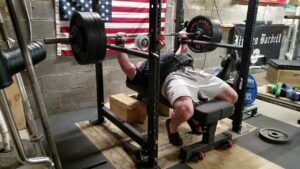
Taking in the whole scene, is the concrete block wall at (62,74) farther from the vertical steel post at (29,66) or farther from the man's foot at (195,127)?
the vertical steel post at (29,66)

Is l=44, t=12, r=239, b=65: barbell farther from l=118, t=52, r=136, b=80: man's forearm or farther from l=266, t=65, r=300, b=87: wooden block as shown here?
l=266, t=65, r=300, b=87: wooden block

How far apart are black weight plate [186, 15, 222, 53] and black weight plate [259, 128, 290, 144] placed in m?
1.06

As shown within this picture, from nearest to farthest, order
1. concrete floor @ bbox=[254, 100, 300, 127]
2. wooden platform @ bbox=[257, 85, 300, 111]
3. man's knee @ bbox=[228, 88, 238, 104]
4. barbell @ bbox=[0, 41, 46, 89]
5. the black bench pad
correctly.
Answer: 1. barbell @ bbox=[0, 41, 46, 89]
2. the black bench pad
3. man's knee @ bbox=[228, 88, 238, 104]
4. concrete floor @ bbox=[254, 100, 300, 127]
5. wooden platform @ bbox=[257, 85, 300, 111]

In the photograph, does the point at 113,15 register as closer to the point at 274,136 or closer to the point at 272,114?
the point at 274,136

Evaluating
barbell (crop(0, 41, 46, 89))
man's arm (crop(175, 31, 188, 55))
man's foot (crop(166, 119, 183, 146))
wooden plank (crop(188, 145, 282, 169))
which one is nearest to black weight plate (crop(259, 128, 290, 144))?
wooden plank (crop(188, 145, 282, 169))

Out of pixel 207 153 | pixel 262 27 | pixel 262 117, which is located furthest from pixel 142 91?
pixel 262 27

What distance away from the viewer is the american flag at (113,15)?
2.66m

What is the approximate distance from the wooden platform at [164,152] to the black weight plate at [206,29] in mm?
945

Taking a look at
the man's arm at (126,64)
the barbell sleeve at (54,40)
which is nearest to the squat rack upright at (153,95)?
the man's arm at (126,64)

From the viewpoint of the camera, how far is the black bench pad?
6.25 ft

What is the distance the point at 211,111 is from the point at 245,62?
2.46ft

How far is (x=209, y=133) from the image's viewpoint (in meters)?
2.07

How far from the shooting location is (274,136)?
2396 millimetres

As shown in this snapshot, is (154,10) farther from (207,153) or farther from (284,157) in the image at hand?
(284,157)
